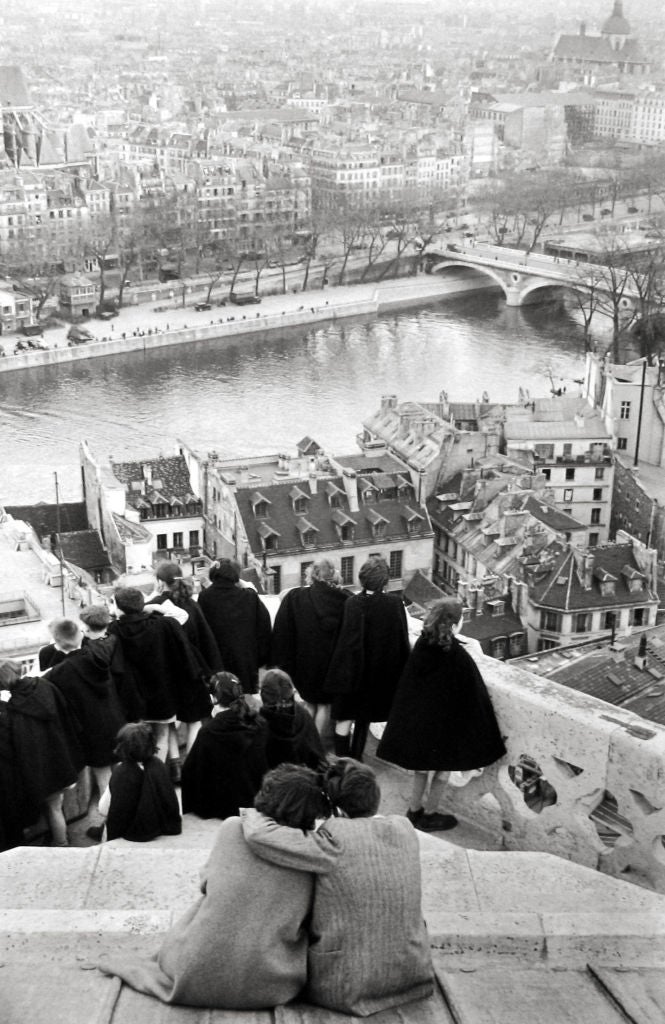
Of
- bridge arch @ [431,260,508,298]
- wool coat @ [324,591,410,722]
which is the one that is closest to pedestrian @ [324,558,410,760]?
wool coat @ [324,591,410,722]

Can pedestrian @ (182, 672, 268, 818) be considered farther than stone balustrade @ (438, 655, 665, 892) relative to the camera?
Yes

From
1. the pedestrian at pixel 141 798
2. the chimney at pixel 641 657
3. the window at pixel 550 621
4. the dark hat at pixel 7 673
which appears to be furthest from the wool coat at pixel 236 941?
the window at pixel 550 621

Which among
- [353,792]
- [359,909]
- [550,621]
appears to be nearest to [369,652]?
[353,792]

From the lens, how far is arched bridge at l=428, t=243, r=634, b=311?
113ft

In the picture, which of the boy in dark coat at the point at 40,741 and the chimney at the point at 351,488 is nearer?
the boy in dark coat at the point at 40,741

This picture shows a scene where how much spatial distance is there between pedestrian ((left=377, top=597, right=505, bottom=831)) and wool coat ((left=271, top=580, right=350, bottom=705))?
1.39ft

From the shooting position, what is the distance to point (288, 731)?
3.58 metres

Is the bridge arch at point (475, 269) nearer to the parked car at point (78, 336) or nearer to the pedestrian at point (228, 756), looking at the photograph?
the parked car at point (78, 336)

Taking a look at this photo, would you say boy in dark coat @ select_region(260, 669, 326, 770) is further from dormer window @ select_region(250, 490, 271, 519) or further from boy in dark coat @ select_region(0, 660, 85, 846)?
dormer window @ select_region(250, 490, 271, 519)

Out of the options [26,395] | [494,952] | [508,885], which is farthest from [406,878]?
[26,395]

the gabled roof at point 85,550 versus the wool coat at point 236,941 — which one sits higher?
the wool coat at point 236,941

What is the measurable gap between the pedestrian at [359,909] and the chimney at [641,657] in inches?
312

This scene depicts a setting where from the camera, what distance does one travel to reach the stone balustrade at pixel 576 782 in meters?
3.21

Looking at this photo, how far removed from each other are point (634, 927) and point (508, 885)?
0.93ft
